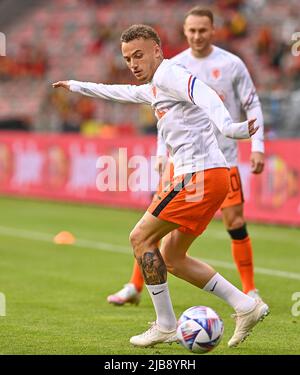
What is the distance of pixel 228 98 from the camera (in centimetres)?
933

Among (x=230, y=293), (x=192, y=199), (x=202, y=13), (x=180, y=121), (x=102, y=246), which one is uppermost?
(x=202, y=13)

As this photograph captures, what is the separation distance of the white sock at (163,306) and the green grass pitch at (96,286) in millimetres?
172

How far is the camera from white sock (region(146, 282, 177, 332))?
7027 mm

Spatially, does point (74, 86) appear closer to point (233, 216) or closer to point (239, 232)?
point (233, 216)

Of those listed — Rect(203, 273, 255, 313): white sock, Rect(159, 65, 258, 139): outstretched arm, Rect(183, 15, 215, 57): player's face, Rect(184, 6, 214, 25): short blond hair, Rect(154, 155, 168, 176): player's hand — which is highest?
Rect(184, 6, 214, 25): short blond hair

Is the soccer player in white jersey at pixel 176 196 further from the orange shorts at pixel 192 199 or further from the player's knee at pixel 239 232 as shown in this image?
the player's knee at pixel 239 232

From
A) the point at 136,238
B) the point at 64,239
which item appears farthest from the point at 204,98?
the point at 64,239

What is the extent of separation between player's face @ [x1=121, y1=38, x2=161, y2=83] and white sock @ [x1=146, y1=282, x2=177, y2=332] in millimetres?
1453

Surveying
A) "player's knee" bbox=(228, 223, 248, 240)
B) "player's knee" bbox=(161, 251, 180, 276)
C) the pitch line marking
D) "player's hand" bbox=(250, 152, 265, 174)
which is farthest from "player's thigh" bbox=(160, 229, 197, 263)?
the pitch line marking

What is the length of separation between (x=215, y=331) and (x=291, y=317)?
→ 2063 mm

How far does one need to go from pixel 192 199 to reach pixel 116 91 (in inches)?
42.7

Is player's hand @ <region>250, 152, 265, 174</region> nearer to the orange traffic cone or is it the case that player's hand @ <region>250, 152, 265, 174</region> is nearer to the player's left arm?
the player's left arm

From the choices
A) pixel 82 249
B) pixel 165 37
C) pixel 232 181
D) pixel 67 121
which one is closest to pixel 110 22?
pixel 165 37

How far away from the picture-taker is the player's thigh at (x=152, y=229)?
22.9ft
